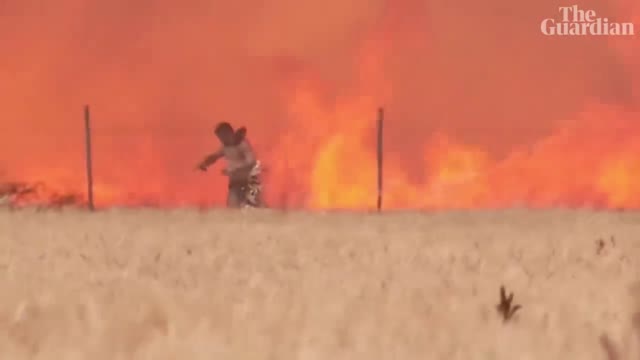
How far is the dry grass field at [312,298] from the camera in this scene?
4.23ft

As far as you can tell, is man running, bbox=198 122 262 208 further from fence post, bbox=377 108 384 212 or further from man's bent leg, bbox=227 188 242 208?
fence post, bbox=377 108 384 212

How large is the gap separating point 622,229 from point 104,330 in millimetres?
2337

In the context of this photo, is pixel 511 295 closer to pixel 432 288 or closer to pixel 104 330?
Result: pixel 432 288

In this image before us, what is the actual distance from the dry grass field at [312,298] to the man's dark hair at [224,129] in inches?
216

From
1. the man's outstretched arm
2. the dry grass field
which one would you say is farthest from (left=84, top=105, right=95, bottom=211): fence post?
the dry grass field

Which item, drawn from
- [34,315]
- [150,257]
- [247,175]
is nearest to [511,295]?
[34,315]

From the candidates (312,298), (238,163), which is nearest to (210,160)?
(238,163)

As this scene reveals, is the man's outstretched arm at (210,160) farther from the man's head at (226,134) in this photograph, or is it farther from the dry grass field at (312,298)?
the dry grass field at (312,298)

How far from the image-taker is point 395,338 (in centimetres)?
133

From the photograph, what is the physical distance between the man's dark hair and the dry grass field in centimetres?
548

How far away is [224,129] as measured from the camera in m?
8.24

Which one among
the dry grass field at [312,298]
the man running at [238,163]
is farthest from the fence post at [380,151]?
the dry grass field at [312,298]

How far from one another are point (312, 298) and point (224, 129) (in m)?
6.74

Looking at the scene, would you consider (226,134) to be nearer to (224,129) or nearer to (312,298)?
(224,129)
